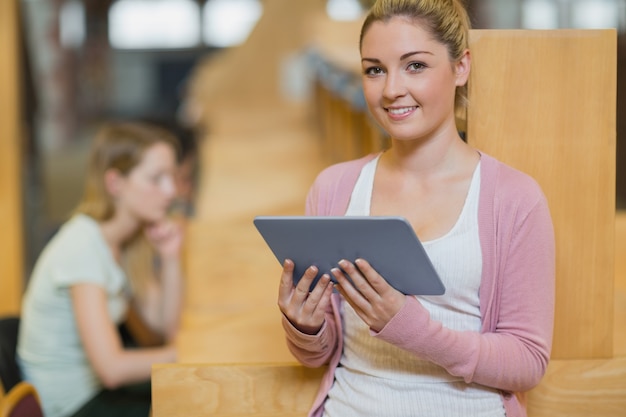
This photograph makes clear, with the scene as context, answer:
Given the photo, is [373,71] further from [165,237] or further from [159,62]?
[159,62]

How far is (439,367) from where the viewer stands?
1.61 metres

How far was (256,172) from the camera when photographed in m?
4.80

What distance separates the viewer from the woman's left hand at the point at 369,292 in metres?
1.44

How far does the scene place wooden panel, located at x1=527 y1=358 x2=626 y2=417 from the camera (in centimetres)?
179

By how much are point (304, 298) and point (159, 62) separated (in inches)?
715

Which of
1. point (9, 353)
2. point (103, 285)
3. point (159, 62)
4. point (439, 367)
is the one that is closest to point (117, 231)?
point (103, 285)

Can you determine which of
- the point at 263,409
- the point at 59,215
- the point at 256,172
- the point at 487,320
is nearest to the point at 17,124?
the point at 256,172

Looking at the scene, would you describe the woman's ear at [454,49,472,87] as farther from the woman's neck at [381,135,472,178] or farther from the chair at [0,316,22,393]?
the chair at [0,316,22,393]

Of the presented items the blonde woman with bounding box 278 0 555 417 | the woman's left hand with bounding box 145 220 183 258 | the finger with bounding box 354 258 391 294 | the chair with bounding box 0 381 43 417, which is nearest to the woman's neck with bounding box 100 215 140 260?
the woman's left hand with bounding box 145 220 183 258

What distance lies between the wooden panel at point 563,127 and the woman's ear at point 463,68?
10 centimetres

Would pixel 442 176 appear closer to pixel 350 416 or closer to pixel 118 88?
pixel 350 416

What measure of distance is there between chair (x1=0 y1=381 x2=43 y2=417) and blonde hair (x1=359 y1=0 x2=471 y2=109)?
3.57 feet

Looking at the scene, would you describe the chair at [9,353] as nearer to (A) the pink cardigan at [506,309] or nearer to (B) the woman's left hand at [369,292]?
(A) the pink cardigan at [506,309]

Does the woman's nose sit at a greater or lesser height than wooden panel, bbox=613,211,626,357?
greater
